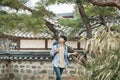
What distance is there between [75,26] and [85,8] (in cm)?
66

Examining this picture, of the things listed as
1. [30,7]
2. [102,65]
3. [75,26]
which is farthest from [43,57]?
[102,65]

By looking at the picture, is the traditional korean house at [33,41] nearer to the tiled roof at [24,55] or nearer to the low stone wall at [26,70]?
the tiled roof at [24,55]

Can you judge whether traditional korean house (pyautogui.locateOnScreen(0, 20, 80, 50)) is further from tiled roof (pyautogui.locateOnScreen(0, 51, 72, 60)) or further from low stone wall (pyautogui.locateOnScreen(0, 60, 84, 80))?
low stone wall (pyautogui.locateOnScreen(0, 60, 84, 80))

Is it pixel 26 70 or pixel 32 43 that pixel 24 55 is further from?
pixel 32 43

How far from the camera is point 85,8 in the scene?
13078 millimetres

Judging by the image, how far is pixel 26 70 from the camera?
16.4 m

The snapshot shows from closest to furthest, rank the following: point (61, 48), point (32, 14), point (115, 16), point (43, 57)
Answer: point (61, 48), point (32, 14), point (115, 16), point (43, 57)

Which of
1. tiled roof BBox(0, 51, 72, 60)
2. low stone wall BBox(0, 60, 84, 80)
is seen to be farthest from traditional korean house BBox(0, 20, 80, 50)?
low stone wall BBox(0, 60, 84, 80)

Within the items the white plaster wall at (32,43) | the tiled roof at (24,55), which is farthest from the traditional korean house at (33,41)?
the tiled roof at (24,55)

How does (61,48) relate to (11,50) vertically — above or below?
above

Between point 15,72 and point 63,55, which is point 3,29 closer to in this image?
point 63,55

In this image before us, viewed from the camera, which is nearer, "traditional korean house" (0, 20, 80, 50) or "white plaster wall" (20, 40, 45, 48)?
"traditional korean house" (0, 20, 80, 50)

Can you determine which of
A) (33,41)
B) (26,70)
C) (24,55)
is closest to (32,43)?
(33,41)

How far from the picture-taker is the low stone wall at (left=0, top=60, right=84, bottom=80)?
52.7 ft
